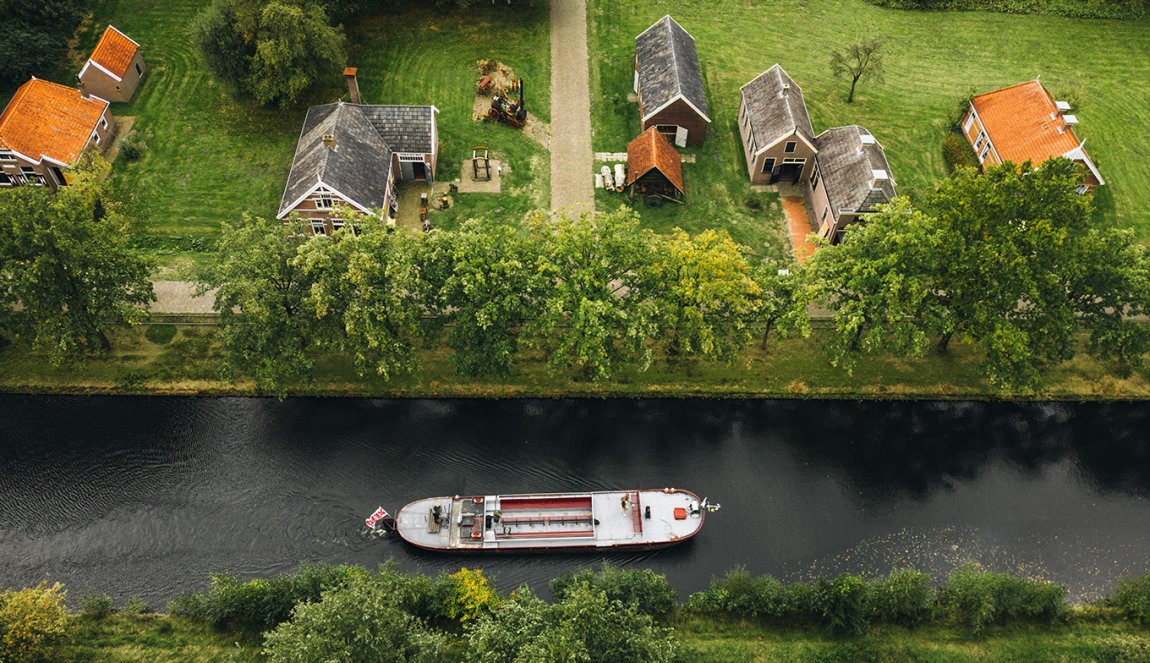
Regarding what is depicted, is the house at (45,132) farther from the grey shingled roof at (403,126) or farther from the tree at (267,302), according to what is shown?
the tree at (267,302)

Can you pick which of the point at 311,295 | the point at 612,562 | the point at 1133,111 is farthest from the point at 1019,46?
the point at 311,295

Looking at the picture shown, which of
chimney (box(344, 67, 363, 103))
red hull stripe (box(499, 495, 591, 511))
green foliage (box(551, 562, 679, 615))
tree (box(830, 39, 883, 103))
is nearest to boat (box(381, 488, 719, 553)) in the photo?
red hull stripe (box(499, 495, 591, 511))

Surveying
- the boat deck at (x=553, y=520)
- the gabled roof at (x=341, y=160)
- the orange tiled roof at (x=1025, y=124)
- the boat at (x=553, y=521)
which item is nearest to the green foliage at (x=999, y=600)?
the boat at (x=553, y=521)

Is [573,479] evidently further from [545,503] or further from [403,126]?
[403,126]

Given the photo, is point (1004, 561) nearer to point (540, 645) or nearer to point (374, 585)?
point (540, 645)

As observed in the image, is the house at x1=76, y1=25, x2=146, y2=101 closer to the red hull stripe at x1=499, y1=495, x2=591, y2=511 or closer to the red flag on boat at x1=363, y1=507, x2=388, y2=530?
the red flag on boat at x1=363, y1=507, x2=388, y2=530
